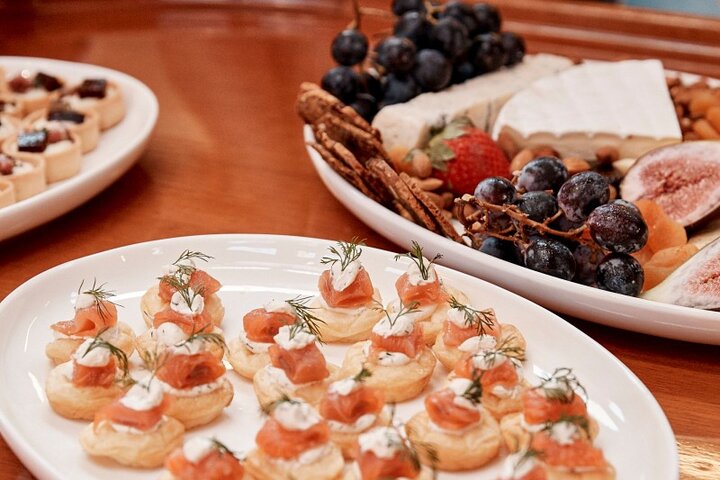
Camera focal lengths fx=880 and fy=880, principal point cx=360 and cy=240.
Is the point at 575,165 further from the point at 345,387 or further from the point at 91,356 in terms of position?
the point at 91,356

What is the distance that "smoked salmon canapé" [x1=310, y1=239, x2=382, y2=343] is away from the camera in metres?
1.69

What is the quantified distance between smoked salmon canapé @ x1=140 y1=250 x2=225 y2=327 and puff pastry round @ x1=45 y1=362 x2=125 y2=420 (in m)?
0.22

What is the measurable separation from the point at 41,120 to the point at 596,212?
5.25 feet

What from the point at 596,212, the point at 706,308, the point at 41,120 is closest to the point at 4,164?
the point at 41,120

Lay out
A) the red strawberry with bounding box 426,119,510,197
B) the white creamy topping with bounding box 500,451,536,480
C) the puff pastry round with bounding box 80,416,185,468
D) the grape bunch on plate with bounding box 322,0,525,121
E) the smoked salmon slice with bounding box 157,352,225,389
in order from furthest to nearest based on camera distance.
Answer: the grape bunch on plate with bounding box 322,0,525,121
the red strawberry with bounding box 426,119,510,197
the smoked salmon slice with bounding box 157,352,225,389
the puff pastry round with bounding box 80,416,185,468
the white creamy topping with bounding box 500,451,536,480

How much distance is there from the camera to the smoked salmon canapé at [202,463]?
1.25 m

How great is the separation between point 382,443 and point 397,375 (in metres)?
0.27

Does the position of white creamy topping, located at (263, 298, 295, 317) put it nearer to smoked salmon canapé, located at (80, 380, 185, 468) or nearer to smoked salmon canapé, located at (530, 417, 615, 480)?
smoked salmon canapé, located at (80, 380, 185, 468)

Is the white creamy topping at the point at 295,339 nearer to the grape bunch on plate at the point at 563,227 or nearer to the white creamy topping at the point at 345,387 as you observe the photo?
the white creamy topping at the point at 345,387

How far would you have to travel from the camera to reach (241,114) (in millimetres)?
2822

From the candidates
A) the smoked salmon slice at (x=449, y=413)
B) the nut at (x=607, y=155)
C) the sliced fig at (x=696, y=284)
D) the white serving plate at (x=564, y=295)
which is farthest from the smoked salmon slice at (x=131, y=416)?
the nut at (x=607, y=155)

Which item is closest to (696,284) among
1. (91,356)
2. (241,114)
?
(91,356)

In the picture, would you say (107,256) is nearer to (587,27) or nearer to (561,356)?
(561,356)

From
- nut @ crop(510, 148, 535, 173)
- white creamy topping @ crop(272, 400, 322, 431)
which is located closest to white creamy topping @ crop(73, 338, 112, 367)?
white creamy topping @ crop(272, 400, 322, 431)
